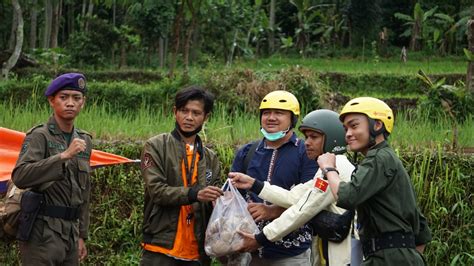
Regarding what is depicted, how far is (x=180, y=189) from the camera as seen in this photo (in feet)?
15.9

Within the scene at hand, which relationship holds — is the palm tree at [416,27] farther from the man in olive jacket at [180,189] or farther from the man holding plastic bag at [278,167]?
the man in olive jacket at [180,189]

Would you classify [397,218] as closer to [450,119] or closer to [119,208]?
[119,208]

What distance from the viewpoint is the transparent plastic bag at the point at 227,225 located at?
15.9ft

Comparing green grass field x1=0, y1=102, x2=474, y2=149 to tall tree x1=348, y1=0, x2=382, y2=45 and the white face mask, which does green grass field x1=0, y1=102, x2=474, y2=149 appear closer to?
the white face mask

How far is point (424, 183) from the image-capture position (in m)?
7.22

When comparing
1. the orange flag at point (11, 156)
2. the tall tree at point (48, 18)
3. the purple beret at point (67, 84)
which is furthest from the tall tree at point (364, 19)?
the purple beret at point (67, 84)

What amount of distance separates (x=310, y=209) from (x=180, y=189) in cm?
76

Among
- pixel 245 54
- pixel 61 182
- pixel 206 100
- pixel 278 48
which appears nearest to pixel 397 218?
pixel 206 100

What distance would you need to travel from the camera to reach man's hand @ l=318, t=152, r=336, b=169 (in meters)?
4.40

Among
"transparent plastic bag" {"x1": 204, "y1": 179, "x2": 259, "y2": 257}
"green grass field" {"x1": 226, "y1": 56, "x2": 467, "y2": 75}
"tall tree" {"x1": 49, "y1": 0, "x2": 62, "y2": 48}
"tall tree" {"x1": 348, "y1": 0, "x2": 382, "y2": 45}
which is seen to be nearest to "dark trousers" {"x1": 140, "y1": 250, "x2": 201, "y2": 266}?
"transparent plastic bag" {"x1": 204, "y1": 179, "x2": 259, "y2": 257}

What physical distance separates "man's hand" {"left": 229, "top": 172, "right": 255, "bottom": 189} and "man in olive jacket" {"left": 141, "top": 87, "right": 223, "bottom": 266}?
124 mm

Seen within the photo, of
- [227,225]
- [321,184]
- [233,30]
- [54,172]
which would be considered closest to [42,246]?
[54,172]

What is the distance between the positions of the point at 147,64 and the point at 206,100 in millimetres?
22663

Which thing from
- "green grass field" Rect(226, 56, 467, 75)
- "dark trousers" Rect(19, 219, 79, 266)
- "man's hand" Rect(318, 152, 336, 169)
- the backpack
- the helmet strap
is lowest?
"dark trousers" Rect(19, 219, 79, 266)
